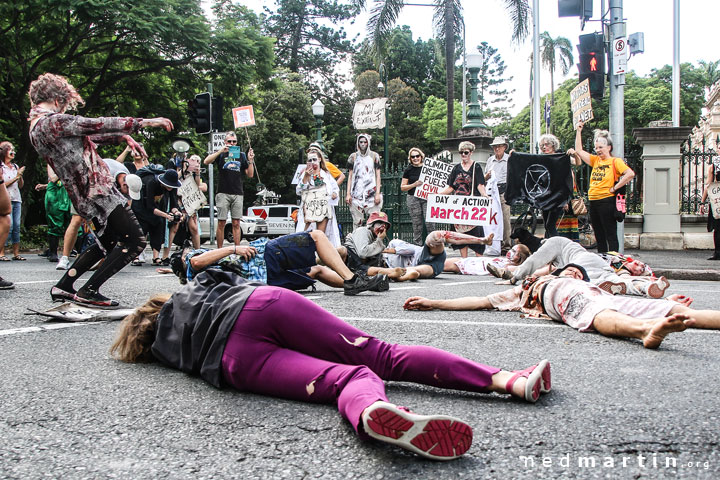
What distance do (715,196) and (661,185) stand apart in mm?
3305

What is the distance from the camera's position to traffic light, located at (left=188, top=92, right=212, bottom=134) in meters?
14.9

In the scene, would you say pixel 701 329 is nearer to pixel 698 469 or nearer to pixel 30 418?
pixel 698 469

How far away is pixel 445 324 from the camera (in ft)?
16.1

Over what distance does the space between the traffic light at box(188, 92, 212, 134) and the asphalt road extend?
11.5 m

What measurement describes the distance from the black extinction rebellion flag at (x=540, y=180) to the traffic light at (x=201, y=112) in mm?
7315

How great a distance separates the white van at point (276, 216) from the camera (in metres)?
30.4

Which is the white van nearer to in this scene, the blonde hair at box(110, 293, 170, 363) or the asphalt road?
the asphalt road

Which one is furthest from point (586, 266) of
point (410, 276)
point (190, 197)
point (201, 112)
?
point (201, 112)

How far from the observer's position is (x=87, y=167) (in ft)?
17.6

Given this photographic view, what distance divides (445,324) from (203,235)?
23.7 m

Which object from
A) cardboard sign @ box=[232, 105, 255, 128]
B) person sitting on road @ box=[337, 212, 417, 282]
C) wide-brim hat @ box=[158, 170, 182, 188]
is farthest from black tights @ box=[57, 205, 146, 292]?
cardboard sign @ box=[232, 105, 255, 128]

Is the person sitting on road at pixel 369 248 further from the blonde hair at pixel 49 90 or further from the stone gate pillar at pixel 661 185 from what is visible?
the stone gate pillar at pixel 661 185

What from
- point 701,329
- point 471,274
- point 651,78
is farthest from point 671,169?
point 651,78

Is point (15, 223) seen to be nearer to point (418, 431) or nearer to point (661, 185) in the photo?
point (418, 431)
